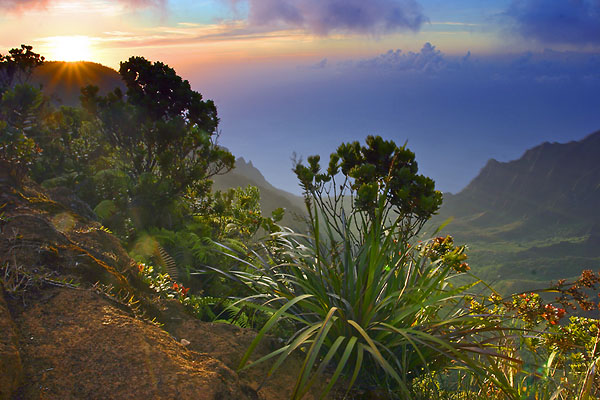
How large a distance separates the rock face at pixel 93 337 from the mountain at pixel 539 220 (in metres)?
90.6

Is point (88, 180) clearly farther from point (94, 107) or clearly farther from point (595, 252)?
point (595, 252)

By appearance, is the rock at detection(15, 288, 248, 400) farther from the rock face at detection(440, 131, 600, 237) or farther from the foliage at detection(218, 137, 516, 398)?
the rock face at detection(440, 131, 600, 237)

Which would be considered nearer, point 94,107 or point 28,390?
point 28,390

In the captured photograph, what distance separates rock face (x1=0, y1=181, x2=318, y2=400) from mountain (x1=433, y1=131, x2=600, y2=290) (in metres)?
90.6

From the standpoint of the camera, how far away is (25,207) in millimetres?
4223

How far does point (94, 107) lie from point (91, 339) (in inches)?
348

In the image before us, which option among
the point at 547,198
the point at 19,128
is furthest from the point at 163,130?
the point at 547,198

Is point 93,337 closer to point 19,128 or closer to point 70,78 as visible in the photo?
point 19,128

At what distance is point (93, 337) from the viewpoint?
2.49 meters

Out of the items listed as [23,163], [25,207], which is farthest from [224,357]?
[23,163]

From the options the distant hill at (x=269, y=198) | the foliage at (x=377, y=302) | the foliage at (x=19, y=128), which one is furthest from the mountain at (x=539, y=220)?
the foliage at (x=377, y=302)

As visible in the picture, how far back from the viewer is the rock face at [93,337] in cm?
221

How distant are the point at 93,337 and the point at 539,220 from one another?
181593 mm

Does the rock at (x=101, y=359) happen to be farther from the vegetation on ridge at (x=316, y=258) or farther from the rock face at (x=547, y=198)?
the rock face at (x=547, y=198)
